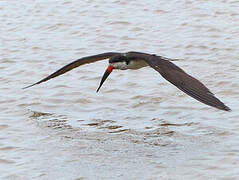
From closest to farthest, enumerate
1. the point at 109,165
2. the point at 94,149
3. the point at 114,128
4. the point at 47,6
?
the point at 109,165 < the point at 94,149 < the point at 114,128 < the point at 47,6

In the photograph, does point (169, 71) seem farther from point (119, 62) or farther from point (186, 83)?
point (119, 62)

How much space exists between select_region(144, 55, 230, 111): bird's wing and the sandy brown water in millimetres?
626

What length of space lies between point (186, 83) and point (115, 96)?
7.89ft

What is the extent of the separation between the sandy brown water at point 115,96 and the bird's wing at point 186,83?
24.6 inches

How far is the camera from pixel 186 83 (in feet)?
27.0

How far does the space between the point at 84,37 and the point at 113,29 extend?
2.09ft

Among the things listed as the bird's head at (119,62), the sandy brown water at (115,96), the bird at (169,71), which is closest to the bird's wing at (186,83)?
the bird at (169,71)

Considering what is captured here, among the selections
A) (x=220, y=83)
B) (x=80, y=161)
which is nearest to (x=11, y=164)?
(x=80, y=161)

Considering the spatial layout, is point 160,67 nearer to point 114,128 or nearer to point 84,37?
point 114,128

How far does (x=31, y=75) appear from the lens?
1157cm

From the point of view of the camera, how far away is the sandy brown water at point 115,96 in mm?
7859

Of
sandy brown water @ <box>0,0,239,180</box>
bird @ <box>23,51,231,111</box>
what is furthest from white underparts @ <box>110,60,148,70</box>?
sandy brown water @ <box>0,0,239,180</box>

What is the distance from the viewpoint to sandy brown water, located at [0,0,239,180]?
25.8ft

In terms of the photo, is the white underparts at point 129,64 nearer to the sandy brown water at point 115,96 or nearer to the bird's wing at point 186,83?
the sandy brown water at point 115,96
